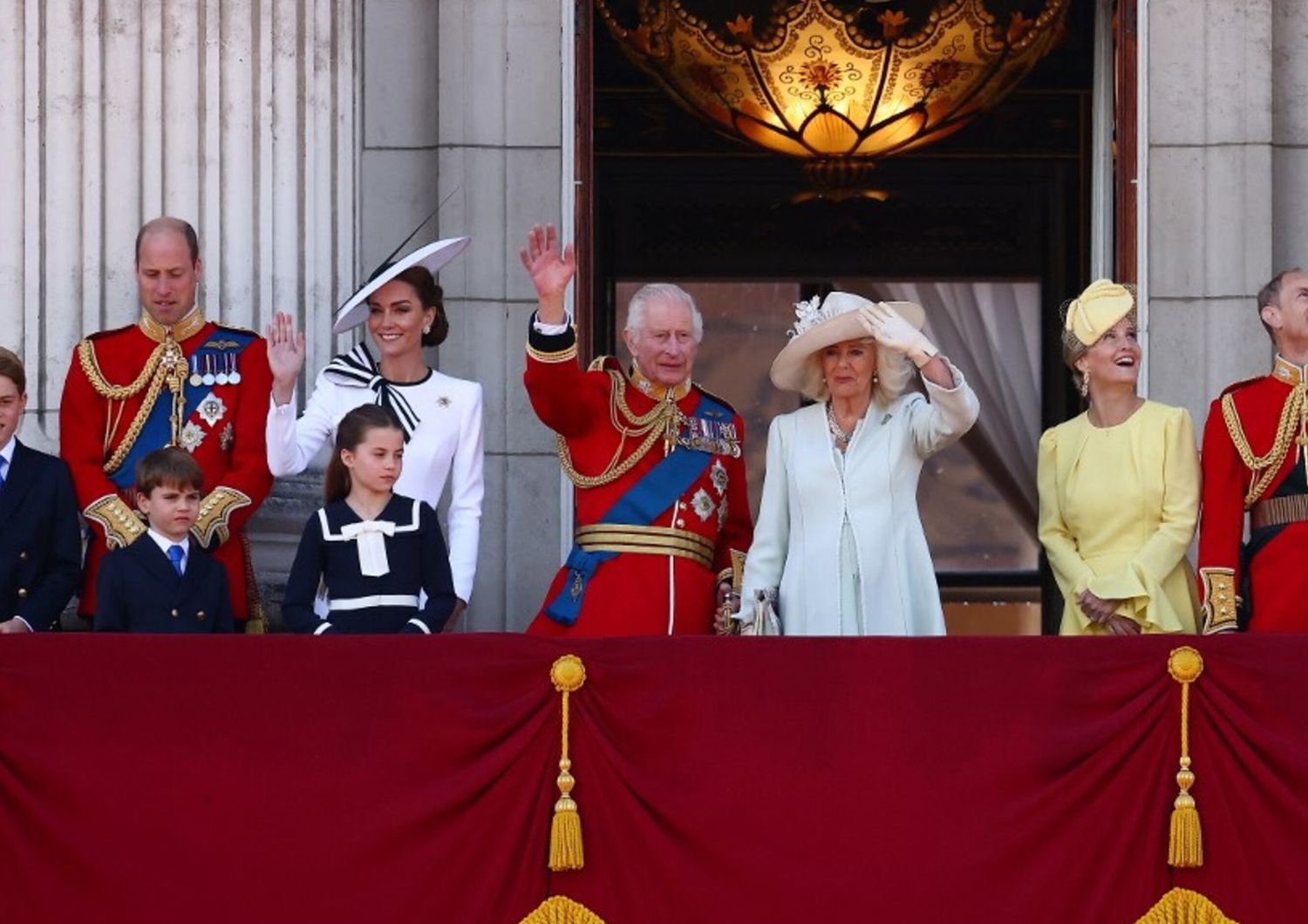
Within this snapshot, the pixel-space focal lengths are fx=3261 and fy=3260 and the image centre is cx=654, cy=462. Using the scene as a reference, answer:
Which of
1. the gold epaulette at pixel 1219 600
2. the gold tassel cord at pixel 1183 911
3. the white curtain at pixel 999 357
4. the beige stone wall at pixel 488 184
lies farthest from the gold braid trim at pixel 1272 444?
the white curtain at pixel 999 357

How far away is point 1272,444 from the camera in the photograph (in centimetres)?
916

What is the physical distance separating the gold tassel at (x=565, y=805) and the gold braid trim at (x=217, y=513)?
52.7 inches

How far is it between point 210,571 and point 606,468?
1.21 m

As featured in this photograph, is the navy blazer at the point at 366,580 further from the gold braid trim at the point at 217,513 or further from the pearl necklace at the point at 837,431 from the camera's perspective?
the pearl necklace at the point at 837,431

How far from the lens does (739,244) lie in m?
16.1

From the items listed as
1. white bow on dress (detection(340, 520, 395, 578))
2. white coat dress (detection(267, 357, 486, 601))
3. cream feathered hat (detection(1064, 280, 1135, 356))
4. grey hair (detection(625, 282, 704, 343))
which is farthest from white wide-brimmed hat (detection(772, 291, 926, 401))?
white bow on dress (detection(340, 520, 395, 578))

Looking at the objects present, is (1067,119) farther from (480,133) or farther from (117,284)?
(117,284)

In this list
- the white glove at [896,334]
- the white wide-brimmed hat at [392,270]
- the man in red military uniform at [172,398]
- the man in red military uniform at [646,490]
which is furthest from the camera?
the white wide-brimmed hat at [392,270]

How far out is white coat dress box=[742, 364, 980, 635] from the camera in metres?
9.02

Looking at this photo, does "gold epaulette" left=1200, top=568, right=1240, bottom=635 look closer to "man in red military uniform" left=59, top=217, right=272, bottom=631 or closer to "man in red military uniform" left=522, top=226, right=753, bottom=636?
"man in red military uniform" left=522, top=226, right=753, bottom=636

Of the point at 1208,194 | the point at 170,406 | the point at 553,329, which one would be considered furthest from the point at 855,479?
the point at 1208,194

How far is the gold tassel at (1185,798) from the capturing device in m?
8.30

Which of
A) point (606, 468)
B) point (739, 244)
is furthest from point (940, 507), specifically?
point (606, 468)

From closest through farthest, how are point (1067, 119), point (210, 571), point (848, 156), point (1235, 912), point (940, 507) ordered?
point (1235, 912) < point (210, 571) < point (848, 156) < point (1067, 119) < point (940, 507)
